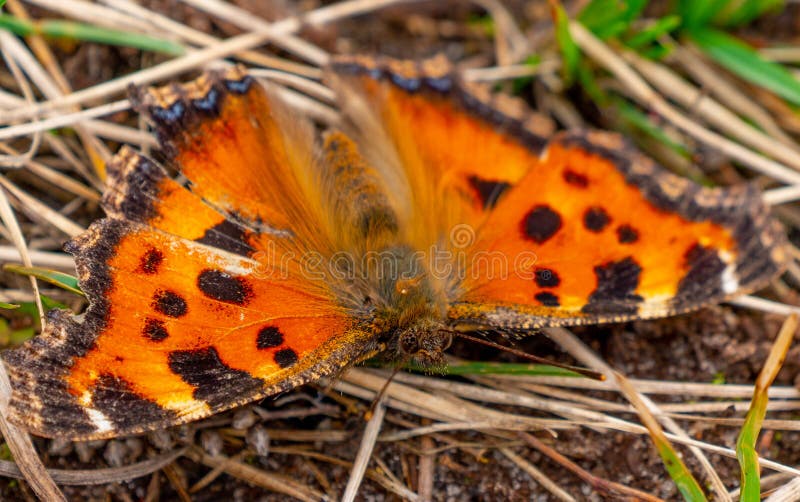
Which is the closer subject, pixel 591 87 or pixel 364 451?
pixel 364 451

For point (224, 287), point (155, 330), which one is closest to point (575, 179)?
point (224, 287)

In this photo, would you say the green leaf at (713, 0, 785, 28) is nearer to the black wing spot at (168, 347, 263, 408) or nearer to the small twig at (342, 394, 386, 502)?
the small twig at (342, 394, 386, 502)

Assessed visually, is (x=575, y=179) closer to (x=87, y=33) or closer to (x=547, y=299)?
(x=547, y=299)

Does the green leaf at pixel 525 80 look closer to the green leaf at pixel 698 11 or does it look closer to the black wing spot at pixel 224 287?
the green leaf at pixel 698 11

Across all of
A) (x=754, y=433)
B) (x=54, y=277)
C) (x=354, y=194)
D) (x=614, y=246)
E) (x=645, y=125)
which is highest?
(x=645, y=125)

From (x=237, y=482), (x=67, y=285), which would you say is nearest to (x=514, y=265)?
(x=237, y=482)

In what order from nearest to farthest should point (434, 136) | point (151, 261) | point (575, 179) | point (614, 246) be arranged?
point (151, 261) → point (614, 246) → point (575, 179) → point (434, 136)
